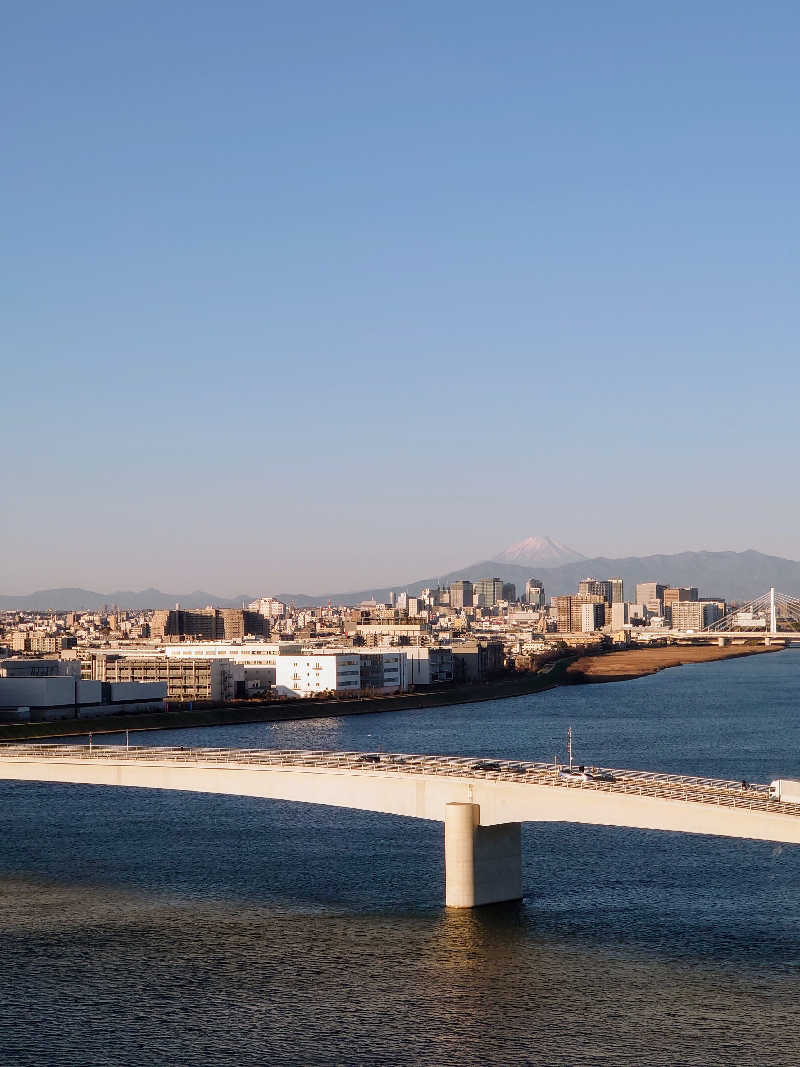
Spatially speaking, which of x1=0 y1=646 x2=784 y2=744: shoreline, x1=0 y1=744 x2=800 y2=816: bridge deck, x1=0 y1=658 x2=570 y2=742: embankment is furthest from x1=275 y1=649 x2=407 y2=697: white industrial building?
x1=0 y1=744 x2=800 y2=816: bridge deck

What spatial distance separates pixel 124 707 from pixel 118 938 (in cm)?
6155

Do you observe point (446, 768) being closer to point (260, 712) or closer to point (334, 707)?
point (260, 712)

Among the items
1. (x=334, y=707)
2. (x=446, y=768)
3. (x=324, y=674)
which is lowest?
(x=334, y=707)

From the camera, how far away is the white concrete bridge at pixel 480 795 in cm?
2789

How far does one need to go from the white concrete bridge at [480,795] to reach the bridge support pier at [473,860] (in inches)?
0.8

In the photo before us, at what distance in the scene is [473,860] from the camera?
3062 centimetres

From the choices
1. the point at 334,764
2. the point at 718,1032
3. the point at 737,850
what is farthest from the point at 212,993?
the point at 737,850

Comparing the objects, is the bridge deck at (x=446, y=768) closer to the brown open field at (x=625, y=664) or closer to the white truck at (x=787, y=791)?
the white truck at (x=787, y=791)

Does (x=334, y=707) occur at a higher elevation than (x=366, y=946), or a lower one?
higher

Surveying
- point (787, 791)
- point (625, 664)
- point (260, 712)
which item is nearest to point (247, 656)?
point (260, 712)

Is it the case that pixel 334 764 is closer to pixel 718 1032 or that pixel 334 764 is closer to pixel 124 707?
pixel 718 1032

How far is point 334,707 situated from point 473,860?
233 ft

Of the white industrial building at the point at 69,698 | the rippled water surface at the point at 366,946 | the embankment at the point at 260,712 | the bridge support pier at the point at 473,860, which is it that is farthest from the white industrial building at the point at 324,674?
the bridge support pier at the point at 473,860

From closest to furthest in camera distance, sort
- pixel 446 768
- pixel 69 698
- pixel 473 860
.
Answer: pixel 473 860 → pixel 446 768 → pixel 69 698
